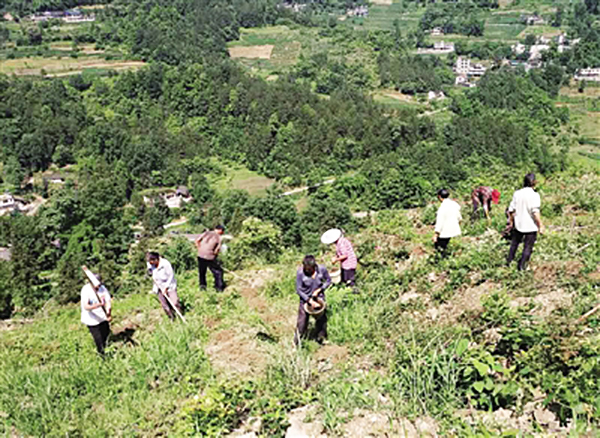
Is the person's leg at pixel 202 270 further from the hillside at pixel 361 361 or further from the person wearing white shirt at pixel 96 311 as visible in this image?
the person wearing white shirt at pixel 96 311

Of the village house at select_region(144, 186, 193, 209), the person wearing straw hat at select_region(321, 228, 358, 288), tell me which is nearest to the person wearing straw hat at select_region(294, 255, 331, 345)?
the person wearing straw hat at select_region(321, 228, 358, 288)

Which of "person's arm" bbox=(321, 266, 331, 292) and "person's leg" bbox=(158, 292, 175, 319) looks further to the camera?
"person's leg" bbox=(158, 292, 175, 319)

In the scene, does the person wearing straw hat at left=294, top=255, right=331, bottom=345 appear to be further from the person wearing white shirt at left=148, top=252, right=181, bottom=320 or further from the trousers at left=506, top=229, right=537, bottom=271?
the trousers at left=506, top=229, right=537, bottom=271

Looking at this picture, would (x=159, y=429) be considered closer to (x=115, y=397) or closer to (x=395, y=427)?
(x=115, y=397)

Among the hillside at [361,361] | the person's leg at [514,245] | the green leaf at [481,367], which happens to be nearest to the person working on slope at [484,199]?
the hillside at [361,361]

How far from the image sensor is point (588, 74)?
6981 cm

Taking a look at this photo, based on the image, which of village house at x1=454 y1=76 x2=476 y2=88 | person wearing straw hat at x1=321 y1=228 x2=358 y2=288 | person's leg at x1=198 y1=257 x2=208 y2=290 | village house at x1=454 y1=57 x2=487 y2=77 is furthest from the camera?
village house at x1=454 y1=57 x2=487 y2=77

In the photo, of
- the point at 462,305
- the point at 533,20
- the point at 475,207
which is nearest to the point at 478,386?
the point at 462,305

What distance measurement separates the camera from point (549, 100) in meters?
56.7

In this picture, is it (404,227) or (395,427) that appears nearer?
(395,427)

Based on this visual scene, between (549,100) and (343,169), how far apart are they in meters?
24.5

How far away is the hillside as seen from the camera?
469 centimetres

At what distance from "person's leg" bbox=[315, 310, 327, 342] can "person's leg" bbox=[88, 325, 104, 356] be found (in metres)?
2.53

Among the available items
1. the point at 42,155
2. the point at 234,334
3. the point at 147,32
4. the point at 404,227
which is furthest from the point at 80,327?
the point at 147,32
